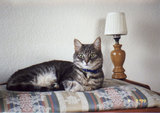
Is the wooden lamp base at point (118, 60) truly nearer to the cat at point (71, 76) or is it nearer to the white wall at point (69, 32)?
the white wall at point (69, 32)

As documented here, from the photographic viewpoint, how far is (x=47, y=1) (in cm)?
179

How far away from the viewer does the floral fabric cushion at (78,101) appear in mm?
1060

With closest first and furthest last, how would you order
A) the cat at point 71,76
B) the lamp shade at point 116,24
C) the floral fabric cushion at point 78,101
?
the floral fabric cushion at point 78,101 → the cat at point 71,76 → the lamp shade at point 116,24

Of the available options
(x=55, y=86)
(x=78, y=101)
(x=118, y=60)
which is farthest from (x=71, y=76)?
(x=118, y=60)

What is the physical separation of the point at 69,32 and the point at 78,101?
880 mm

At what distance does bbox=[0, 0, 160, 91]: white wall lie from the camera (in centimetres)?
173

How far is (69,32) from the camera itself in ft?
6.16

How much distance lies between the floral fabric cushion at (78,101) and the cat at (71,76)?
123 millimetres

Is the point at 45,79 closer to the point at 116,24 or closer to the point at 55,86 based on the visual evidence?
the point at 55,86

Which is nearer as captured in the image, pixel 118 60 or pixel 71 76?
pixel 71 76

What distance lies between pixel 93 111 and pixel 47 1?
1.06m

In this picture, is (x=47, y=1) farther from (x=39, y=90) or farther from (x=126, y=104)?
(x=126, y=104)

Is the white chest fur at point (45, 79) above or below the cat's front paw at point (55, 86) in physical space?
above

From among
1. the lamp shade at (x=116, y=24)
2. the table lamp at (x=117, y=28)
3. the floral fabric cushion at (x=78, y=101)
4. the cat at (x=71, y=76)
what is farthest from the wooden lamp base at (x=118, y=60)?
the floral fabric cushion at (x=78, y=101)
